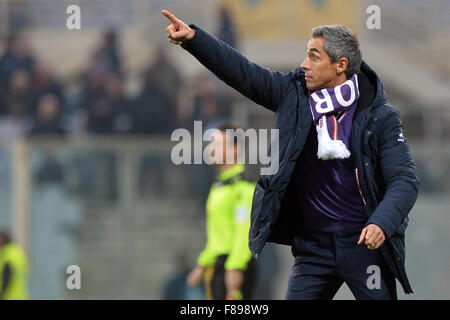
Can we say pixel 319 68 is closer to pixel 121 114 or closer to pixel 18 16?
pixel 121 114

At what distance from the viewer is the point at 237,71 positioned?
15.5 ft

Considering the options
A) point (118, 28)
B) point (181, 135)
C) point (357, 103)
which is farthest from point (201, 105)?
point (357, 103)

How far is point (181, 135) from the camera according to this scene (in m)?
12.3

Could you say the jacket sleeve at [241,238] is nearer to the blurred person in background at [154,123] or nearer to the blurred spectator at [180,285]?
the blurred spectator at [180,285]

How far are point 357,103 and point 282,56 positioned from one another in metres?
11.3

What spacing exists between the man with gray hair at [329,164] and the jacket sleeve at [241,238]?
96.4 inches

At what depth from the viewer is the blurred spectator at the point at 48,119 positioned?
1297 cm

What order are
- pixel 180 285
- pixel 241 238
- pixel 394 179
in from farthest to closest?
pixel 180 285 < pixel 241 238 < pixel 394 179

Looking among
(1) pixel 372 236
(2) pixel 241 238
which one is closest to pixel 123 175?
(2) pixel 241 238

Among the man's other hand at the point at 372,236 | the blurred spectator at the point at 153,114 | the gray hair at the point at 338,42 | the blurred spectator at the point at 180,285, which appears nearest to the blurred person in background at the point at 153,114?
the blurred spectator at the point at 153,114

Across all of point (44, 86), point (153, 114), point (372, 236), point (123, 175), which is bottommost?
point (372, 236)

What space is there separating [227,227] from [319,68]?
3.04 metres

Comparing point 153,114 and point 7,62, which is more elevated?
point 7,62
